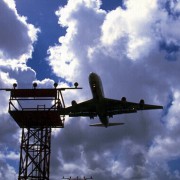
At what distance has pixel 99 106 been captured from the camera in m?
59.3

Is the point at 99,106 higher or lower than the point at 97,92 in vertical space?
lower

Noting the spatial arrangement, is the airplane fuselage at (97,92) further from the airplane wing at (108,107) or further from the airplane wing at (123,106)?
the airplane wing at (123,106)

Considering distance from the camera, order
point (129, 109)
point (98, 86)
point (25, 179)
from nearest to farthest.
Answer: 1. point (25, 179)
2. point (98, 86)
3. point (129, 109)

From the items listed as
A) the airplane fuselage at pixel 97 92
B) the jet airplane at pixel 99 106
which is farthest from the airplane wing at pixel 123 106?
the airplane fuselage at pixel 97 92

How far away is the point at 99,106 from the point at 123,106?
4.80m

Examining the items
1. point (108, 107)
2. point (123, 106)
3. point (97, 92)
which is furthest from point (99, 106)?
point (123, 106)

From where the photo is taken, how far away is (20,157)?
5112 centimetres

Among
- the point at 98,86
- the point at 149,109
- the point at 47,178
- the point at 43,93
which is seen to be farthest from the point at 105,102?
the point at 47,178

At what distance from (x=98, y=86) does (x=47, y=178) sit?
59.7ft

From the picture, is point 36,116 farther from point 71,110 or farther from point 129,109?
point 129,109

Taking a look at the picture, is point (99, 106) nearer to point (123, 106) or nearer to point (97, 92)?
point (97, 92)

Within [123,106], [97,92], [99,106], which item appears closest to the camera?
[97,92]

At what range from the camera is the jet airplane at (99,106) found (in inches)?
2206

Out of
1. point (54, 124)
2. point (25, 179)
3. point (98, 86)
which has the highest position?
point (98, 86)
